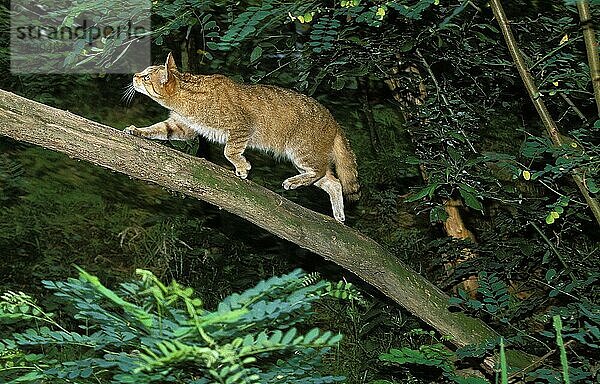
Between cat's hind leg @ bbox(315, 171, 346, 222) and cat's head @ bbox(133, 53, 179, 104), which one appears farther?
cat's hind leg @ bbox(315, 171, 346, 222)

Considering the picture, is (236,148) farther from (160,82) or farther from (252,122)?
(160,82)

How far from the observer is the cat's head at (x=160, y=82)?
3.07 m

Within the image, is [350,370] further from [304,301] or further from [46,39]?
[304,301]

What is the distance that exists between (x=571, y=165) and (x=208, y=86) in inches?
65.2

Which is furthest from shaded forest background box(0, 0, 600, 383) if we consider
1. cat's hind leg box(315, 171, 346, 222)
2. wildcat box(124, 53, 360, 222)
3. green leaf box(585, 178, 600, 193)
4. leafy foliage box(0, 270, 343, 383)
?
leafy foliage box(0, 270, 343, 383)

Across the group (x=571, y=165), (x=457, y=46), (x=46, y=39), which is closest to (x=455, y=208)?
(x=457, y=46)

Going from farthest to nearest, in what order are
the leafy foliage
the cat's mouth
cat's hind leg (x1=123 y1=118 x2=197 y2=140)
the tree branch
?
the cat's mouth
cat's hind leg (x1=123 y1=118 x2=197 y2=140)
the tree branch
the leafy foliage

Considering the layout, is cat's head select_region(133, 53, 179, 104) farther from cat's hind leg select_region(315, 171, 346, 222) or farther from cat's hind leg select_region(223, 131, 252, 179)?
cat's hind leg select_region(315, 171, 346, 222)

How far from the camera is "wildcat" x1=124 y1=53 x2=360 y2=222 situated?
121 inches

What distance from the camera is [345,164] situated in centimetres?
336

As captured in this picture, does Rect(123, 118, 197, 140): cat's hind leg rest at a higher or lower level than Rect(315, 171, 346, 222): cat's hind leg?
higher

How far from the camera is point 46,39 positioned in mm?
4922

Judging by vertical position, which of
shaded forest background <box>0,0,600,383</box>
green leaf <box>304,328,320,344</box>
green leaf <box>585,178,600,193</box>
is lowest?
shaded forest background <box>0,0,600,383</box>

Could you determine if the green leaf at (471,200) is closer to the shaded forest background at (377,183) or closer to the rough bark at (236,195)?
the shaded forest background at (377,183)
